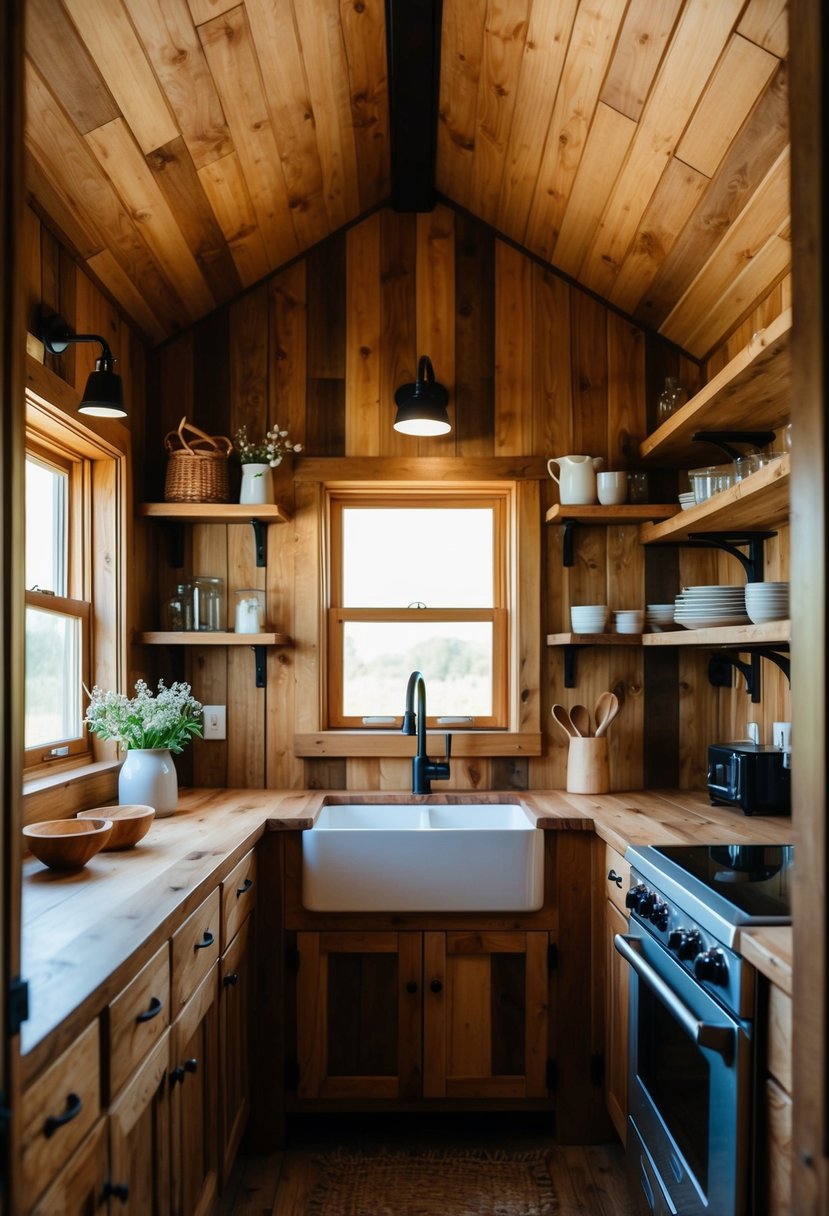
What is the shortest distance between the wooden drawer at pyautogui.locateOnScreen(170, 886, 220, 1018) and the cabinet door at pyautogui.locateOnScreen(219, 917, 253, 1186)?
14cm

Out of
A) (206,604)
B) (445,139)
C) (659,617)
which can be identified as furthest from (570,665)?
(445,139)

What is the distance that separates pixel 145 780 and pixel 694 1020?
5.18 ft

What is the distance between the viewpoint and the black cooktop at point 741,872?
5.35 ft

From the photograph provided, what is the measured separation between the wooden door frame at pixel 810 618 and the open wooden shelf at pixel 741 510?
3.62ft

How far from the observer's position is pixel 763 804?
257 cm

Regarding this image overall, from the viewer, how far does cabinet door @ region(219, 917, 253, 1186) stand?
2186 millimetres

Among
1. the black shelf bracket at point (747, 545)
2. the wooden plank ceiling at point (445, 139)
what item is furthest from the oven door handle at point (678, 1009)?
the wooden plank ceiling at point (445, 139)

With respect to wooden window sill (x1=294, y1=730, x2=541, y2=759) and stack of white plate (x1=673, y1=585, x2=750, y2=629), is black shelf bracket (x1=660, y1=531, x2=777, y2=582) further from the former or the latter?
wooden window sill (x1=294, y1=730, x2=541, y2=759)

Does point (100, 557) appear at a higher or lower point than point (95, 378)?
lower

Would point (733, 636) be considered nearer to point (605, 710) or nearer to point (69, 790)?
point (605, 710)

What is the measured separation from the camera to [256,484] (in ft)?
9.88

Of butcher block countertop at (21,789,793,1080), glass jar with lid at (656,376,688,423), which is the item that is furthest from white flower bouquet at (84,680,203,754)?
glass jar with lid at (656,376,688,423)

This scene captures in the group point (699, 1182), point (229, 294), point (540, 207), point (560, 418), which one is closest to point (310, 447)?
point (229, 294)

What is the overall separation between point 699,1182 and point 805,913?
1050mm
